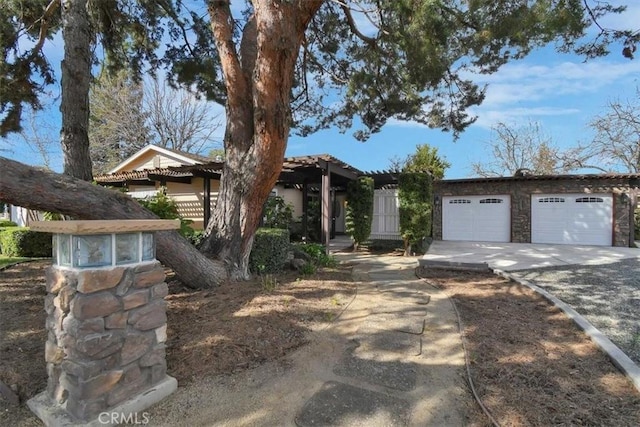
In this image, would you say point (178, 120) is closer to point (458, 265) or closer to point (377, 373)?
point (458, 265)

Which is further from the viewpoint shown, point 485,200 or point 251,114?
point 485,200

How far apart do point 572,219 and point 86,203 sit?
14.8 m

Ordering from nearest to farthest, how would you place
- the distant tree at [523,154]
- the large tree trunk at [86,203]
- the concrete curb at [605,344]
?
the concrete curb at [605,344] → the large tree trunk at [86,203] → the distant tree at [523,154]

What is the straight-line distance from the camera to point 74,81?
633 centimetres

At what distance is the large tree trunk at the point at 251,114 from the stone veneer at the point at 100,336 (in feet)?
9.14

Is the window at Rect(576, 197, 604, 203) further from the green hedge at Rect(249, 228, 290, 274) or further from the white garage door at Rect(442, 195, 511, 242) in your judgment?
the green hedge at Rect(249, 228, 290, 274)

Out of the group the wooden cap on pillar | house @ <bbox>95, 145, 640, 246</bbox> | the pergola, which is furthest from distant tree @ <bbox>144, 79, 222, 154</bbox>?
the wooden cap on pillar

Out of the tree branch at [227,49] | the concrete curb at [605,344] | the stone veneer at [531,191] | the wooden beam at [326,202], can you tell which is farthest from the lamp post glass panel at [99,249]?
the stone veneer at [531,191]

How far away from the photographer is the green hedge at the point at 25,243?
839cm

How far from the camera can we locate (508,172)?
873 inches

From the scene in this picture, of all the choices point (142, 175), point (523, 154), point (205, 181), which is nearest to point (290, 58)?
point (205, 181)

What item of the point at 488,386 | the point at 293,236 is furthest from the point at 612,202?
the point at 488,386

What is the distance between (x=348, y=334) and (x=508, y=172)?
887 inches

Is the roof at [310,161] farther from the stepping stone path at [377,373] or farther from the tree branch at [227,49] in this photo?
the stepping stone path at [377,373]
